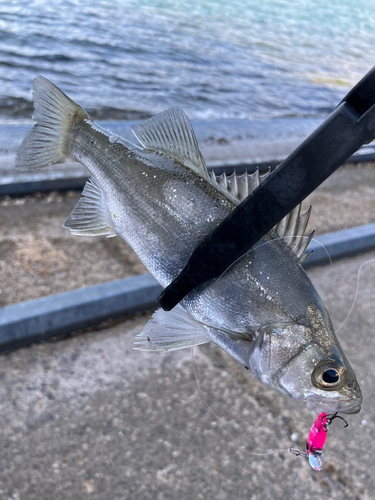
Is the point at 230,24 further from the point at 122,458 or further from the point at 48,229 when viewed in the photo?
the point at 122,458

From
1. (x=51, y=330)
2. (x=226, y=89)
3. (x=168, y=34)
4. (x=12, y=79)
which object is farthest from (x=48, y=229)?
(x=168, y=34)

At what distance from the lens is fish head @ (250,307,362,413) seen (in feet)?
3.49

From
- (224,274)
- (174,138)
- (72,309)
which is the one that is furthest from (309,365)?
(72,309)

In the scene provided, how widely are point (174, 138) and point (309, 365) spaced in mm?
695

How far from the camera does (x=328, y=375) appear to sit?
1.06 m

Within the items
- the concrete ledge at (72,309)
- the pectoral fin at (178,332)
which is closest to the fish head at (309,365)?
the pectoral fin at (178,332)

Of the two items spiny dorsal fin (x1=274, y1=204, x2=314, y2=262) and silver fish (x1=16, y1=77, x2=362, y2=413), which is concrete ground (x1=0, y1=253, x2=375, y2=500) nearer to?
silver fish (x1=16, y1=77, x2=362, y2=413)

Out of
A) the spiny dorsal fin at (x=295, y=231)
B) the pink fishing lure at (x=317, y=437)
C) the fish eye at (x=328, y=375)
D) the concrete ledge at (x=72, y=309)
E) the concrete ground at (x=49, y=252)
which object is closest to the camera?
the fish eye at (x=328, y=375)

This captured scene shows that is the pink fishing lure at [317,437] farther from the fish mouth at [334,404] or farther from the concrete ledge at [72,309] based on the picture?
the concrete ledge at [72,309]

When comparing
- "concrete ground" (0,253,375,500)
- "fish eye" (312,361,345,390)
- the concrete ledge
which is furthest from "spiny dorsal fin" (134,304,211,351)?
the concrete ledge

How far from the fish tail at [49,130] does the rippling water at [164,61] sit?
197 inches

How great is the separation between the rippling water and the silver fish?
5278 mm

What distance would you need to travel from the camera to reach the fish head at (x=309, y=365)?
41.8 inches

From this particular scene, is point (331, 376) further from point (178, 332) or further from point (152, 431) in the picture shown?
point (152, 431)
